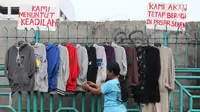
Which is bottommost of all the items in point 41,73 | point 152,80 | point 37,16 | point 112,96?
point 112,96

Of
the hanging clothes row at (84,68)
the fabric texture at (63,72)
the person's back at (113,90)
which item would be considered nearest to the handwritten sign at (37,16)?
the hanging clothes row at (84,68)

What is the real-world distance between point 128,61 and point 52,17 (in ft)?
4.56

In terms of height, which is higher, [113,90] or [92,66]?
[92,66]

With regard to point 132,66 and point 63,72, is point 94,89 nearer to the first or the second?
point 63,72

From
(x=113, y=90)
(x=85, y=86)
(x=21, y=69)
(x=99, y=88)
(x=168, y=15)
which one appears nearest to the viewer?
(x=113, y=90)

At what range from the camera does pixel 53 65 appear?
17.4ft

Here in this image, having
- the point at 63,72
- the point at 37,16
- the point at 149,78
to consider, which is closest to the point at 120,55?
the point at 149,78

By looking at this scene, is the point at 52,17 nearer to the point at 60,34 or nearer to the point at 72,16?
the point at 60,34

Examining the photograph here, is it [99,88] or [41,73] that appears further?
[41,73]

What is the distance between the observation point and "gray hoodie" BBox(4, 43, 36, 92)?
→ 525 centimetres

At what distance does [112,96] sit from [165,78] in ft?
4.14

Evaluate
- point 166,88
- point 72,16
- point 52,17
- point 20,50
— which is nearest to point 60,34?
point 52,17

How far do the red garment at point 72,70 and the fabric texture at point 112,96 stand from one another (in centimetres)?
92

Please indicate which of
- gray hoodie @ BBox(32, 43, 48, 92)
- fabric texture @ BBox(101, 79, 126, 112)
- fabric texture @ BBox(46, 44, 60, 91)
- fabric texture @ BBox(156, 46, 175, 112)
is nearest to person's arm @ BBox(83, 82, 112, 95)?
fabric texture @ BBox(101, 79, 126, 112)
